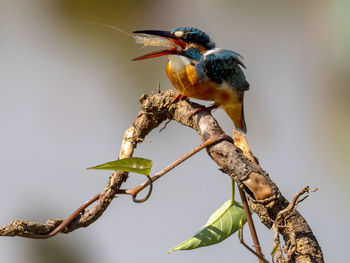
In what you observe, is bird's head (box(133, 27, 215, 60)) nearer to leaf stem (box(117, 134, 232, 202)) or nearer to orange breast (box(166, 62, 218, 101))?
orange breast (box(166, 62, 218, 101))

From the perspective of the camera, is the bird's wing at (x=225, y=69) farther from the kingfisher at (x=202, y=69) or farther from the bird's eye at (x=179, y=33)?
the bird's eye at (x=179, y=33)

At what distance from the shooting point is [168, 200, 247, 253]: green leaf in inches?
43.4

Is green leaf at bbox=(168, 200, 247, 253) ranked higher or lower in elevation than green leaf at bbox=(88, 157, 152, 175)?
lower

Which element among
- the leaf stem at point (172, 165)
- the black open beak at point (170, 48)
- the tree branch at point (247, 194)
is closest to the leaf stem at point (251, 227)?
the tree branch at point (247, 194)

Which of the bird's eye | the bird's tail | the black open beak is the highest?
the bird's eye

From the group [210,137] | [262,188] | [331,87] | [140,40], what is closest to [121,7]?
[331,87]

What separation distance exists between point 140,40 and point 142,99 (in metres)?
0.20

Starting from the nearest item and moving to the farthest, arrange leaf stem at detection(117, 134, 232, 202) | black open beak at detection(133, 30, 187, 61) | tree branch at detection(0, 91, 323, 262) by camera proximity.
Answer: tree branch at detection(0, 91, 323, 262)
leaf stem at detection(117, 134, 232, 202)
black open beak at detection(133, 30, 187, 61)

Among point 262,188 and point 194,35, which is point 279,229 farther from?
point 194,35

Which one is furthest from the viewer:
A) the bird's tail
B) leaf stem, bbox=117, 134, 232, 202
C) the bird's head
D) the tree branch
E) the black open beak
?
the bird's tail

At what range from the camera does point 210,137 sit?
44.6 inches

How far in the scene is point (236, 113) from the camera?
1.94 metres

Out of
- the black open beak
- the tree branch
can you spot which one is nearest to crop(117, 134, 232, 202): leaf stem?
the tree branch

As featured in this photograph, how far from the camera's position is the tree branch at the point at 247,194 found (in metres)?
0.89
